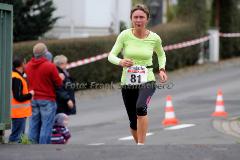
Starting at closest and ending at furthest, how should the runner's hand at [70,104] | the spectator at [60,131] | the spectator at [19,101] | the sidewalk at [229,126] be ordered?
the spectator at [19,101] < the runner's hand at [70,104] < the spectator at [60,131] < the sidewalk at [229,126]

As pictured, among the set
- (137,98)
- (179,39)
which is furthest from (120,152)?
(179,39)

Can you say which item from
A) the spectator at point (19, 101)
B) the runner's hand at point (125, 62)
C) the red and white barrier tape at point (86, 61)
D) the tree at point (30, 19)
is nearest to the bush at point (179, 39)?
the red and white barrier tape at point (86, 61)

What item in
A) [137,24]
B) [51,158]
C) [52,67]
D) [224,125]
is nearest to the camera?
[51,158]

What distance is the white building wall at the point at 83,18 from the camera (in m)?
30.9

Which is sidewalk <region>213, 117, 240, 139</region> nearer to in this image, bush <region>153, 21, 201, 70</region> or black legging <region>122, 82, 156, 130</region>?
black legging <region>122, 82, 156, 130</region>

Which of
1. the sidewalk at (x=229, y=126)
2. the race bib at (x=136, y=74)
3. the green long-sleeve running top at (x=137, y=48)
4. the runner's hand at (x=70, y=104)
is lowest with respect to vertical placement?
the sidewalk at (x=229, y=126)

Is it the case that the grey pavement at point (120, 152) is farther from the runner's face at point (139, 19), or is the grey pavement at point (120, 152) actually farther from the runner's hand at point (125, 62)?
the runner's face at point (139, 19)

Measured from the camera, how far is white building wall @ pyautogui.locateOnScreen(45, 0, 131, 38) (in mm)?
30922

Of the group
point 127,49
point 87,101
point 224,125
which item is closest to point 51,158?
point 127,49

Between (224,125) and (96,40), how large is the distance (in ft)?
29.6

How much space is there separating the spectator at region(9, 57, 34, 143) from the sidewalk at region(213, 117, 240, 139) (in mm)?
4077

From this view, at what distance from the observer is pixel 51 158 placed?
6828 millimetres

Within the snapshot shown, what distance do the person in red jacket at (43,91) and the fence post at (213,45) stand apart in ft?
65.6

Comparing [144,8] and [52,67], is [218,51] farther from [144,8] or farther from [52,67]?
[144,8]
